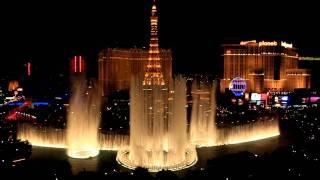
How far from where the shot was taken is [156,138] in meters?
20.9

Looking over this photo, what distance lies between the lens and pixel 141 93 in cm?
2273

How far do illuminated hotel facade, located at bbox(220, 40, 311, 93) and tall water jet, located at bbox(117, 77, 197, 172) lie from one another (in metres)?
35.4

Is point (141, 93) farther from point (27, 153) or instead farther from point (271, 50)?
point (271, 50)

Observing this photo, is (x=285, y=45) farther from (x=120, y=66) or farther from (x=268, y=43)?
(x=120, y=66)

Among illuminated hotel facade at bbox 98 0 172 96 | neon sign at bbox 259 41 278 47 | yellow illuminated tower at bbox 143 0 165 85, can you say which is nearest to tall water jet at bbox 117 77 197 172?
yellow illuminated tower at bbox 143 0 165 85

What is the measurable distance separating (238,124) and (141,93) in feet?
26.6

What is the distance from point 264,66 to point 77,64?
86.1 ft

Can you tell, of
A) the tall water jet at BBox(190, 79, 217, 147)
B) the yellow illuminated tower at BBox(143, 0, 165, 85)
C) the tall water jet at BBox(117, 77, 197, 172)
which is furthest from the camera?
the yellow illuminated tower at BBox(143, 0, 165, 85)

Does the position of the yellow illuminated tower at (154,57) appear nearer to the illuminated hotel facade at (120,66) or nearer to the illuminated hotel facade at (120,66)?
the illuminated hotel facade at (120,66)

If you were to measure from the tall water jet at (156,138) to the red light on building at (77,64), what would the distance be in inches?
1405

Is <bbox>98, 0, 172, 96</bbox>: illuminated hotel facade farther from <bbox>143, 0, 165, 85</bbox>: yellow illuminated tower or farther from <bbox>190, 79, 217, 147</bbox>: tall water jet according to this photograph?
<bbox>190, 79, 217, 147</bbox>: tall water jet

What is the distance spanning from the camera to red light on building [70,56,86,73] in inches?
2260

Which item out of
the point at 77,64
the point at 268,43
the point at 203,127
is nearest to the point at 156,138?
the point at 203,127

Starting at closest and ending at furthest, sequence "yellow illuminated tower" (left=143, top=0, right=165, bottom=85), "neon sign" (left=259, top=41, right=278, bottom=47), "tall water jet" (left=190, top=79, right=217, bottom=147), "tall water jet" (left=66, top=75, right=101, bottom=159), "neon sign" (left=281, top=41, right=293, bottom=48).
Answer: "tall water jet" (left=66, top=75, right=101, bottom=159)
"tall water jet" (left=190, top=79, right=217, bottom=147)
"yellow illuminated tower" (left=143, top=0, right=165, bottom=85)
"neon sign" (left=259, top=41, right=278, bottom=47)
"neon sign" (left=281, top=41, right=293, bottom=48)
